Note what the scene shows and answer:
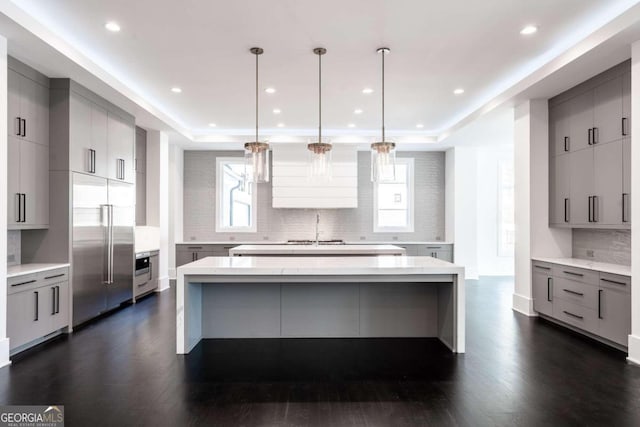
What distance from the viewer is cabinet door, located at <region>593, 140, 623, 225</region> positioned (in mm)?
3887

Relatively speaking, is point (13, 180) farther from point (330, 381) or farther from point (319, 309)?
point (330, 381)

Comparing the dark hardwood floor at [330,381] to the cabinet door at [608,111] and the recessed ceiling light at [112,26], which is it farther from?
the recessed ceiling light at [112,26]

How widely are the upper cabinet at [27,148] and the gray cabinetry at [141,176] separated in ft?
7.27

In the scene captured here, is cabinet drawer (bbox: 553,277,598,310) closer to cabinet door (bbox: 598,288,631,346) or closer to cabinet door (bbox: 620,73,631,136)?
cabinet door (bbox: 598,288,631,346)

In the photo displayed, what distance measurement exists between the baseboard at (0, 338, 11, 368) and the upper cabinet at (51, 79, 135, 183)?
6.12 ft

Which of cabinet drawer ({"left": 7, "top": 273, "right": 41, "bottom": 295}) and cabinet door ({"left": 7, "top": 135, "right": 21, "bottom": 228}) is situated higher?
cabinet door ({"left": 7, "top": 135, "right": 21, "bottom": 228})

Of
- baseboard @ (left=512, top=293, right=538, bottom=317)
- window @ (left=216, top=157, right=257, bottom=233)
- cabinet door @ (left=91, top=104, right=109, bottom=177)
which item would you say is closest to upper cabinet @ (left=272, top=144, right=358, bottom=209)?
window @ (left=216, top=157, right=257, bottom=233)

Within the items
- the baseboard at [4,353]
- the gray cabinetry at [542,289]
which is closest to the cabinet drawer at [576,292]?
the gray cabinetry at [542,289]

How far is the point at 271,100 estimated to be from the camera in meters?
5.63

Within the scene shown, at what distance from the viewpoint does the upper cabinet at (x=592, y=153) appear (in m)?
3.83

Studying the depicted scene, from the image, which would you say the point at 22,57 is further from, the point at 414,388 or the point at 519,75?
the point at 519,75

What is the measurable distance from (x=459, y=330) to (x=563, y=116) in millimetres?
3138

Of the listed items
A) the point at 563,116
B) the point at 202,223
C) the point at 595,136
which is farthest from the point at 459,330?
the point at 202,223

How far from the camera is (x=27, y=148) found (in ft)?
12.6
